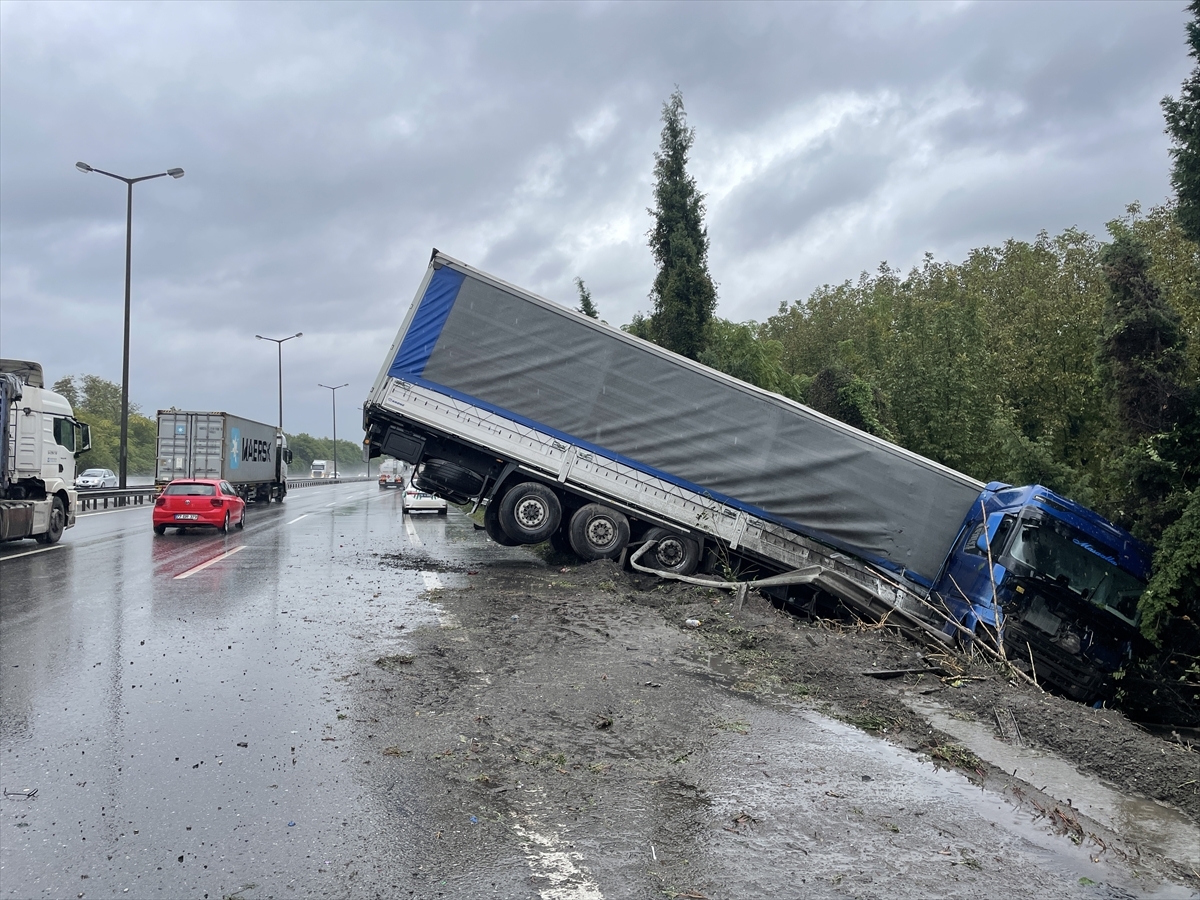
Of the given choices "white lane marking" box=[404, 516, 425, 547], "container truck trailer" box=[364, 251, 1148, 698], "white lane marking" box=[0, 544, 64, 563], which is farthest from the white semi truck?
"container truck trailer" box=[364, 251, 1148, 698]

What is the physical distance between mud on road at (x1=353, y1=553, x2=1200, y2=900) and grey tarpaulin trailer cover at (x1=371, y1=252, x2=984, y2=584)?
18.7 feet

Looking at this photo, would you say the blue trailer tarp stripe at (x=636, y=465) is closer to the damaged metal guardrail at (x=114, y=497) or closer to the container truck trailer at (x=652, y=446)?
the container truck trailer at (x=652, y=446)

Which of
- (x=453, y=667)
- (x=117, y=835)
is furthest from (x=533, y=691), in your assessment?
(x=117, y=835)

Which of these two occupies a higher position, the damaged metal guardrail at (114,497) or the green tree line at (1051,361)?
the green tree line at (1051,361)

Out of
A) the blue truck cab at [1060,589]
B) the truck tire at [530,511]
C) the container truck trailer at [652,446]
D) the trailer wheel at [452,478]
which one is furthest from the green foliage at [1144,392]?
the trailer wheel at [452,478]

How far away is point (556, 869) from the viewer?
13.4ft

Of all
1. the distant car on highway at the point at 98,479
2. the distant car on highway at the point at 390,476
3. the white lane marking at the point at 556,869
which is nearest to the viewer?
the white lane marking at the point at 556,869

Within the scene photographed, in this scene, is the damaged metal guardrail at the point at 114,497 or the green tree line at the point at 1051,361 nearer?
the green tree line at the point at 1051,361

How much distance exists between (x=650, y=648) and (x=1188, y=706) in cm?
796

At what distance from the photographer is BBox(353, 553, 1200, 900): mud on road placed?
4.15m

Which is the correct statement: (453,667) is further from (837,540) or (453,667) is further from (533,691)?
(837,540)

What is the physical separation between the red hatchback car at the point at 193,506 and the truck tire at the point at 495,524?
965cm

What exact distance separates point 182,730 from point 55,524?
1600cm

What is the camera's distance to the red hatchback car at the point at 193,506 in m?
22.1
